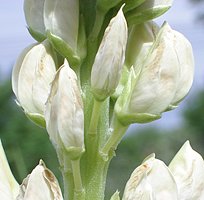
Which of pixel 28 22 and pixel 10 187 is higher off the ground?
pixel 28 22

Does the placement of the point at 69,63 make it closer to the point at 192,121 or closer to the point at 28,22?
the point at 28,22

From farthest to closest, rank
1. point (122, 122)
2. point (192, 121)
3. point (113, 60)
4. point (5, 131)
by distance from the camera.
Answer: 1. point (192, 121)
2. point (5, 131)
3. point (122, 122)
4. point (113, 60)

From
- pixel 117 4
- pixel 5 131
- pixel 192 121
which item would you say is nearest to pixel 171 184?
pixel 117 4

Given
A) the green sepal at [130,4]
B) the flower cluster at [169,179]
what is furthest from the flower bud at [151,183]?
the green sepal at [130,4]

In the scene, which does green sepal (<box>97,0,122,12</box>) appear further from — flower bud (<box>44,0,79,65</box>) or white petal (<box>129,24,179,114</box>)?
white petal (<box>129,24,179,114</box>)

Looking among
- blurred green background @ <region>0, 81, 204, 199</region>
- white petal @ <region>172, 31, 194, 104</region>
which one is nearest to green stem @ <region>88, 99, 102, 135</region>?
white petal @ <region>172, 31, 194, 104</region>

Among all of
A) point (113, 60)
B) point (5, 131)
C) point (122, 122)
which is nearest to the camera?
point (113, 60)

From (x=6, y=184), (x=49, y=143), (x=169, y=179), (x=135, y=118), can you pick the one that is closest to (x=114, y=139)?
(x=135, y=118)
